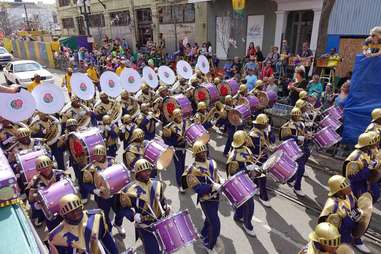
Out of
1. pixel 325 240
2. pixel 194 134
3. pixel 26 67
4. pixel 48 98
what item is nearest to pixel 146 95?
pixel 48 98

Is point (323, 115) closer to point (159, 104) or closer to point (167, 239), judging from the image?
point (159, 104)

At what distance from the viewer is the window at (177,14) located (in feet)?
72.8

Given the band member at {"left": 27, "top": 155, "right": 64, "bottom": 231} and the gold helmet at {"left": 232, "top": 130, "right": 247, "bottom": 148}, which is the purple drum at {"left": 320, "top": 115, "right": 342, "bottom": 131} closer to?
the gold helmet at {"left": 232, "top": 130, "right": 247, "bottom": 148}

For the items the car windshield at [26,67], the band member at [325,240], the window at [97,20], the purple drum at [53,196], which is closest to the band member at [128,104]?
the purple drum at [53,196]

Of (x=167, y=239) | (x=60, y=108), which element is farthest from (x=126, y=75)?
(x=167, y=239)

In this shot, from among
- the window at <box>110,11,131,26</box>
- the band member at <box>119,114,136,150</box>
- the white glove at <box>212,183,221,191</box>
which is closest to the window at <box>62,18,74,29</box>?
the window at <box>110,11,131,26</box>

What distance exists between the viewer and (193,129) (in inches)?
293

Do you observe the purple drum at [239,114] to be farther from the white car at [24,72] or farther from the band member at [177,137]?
the white car at [24,72]

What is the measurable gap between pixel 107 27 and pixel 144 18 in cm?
688

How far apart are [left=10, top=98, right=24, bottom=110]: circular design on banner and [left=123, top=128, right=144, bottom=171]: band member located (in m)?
3.26

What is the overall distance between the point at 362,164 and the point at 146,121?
5469mm

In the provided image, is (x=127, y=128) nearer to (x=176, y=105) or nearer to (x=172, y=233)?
(x=176, y=105)

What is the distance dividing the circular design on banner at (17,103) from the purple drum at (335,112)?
814cm

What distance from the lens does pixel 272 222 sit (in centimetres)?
642
